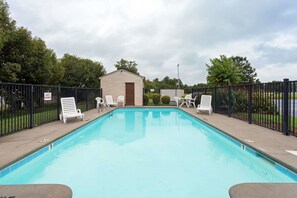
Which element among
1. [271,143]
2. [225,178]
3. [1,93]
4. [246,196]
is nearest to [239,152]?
[271,143]

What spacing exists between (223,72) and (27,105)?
43.4ft

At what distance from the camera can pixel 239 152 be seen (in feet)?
16.6

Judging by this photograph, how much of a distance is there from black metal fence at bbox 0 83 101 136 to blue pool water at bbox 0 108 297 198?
157 cm

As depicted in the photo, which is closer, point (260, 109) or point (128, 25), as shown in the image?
point (260, 109)

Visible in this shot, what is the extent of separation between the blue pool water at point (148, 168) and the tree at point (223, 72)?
35.2ft

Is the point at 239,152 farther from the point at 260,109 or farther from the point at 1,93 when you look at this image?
the point at 1,93

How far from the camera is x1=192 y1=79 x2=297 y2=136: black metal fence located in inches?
231

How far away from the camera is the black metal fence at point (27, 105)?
19.6 ft

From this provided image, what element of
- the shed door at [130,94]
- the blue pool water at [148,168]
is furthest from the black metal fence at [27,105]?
the shed door at [130,94]

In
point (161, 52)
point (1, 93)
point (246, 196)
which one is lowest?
point (246, 196)

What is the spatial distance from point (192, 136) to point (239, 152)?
223cm

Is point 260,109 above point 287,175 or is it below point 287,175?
above

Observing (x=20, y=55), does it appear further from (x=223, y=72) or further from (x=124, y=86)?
(x=223, y=72)

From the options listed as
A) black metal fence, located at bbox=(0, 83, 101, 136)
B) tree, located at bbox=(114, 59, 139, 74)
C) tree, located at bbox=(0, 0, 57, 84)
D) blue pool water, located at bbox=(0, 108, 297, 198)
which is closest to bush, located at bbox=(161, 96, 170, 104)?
tree, located at bbox=(0, 0, 57, 84)
